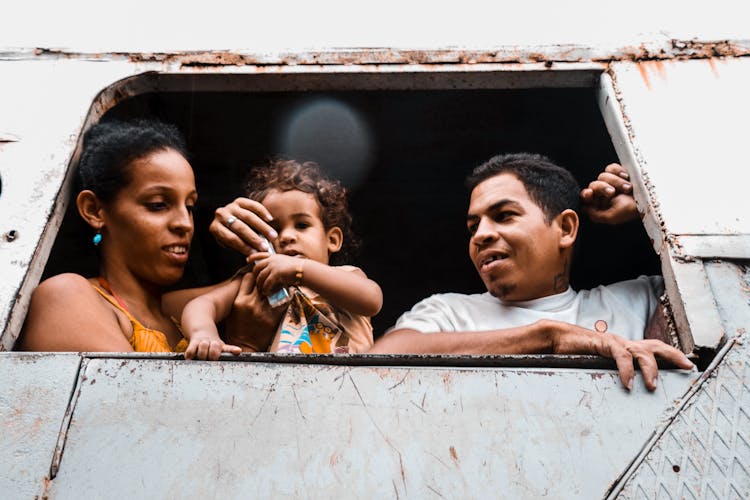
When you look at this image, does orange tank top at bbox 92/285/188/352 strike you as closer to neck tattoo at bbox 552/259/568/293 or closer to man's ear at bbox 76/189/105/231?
man's ear at bbox 76/189/105/231

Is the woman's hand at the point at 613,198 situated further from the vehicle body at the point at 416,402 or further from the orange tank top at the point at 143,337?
the orange tank top at the point at 143,337

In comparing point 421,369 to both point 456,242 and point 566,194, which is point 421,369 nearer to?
point 566,194

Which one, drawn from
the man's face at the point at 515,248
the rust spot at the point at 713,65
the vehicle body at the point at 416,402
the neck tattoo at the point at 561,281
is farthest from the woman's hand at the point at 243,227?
the rust spot at the point at 713,65

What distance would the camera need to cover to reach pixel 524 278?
2754 millimetres

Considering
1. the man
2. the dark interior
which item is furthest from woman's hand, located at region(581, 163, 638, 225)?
the dark interior

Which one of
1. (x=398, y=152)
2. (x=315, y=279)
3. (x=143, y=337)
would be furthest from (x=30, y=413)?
(x=398, y=152)

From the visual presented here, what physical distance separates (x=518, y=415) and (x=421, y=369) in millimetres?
235

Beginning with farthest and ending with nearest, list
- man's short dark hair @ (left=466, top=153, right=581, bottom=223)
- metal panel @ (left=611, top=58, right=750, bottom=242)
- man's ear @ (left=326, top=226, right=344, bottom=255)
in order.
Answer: man's ear @ (left=326, top=226, right=344, bottom=255) < man's short dark hair @ (left=466, top=153, right=581, bottom=223) < metal panel @ (left=611, top=58, right=750, bottom=242)

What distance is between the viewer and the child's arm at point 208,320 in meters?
A: 1.92

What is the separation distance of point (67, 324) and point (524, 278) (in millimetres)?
1419

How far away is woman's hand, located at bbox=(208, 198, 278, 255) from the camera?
2627mm

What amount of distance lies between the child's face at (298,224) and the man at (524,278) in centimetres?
41

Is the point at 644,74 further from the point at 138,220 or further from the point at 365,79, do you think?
the point at 138,220

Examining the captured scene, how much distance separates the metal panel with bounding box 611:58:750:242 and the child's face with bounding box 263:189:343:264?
1091 mm
